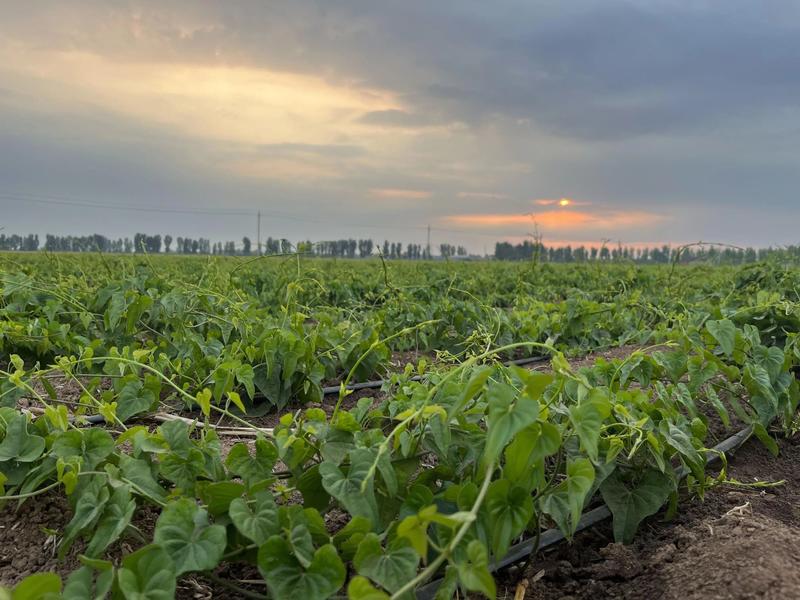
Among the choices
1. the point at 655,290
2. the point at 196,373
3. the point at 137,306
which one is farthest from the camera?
the point at 655,290

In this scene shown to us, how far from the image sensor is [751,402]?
8.45ft

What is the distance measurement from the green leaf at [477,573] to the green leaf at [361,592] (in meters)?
0.15

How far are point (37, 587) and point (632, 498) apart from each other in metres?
1.59

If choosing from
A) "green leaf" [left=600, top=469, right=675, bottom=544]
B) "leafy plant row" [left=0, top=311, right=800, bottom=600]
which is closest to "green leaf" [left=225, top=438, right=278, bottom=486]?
"leafy plant row" [left=0, top=311, right=800, bottom=600]

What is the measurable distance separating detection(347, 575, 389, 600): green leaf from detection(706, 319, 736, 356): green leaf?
213cm

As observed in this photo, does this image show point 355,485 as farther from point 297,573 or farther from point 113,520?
point 113,520

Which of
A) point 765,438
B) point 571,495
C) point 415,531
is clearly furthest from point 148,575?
point 765,438

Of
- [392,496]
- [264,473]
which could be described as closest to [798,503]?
[392,496]

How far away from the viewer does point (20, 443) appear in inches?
67.6

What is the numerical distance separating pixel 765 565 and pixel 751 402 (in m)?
1.29

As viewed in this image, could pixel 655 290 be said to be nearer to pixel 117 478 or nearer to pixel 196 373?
pixel 196 373

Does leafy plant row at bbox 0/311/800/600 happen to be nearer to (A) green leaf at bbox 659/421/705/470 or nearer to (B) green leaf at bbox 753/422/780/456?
(A) green leaf at bbox 659/421/705/470

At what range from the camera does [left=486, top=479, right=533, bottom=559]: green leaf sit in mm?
1332

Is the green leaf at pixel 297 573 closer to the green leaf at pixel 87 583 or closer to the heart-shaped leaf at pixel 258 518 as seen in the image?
the heart-shaped leaf at pixel 258 518
